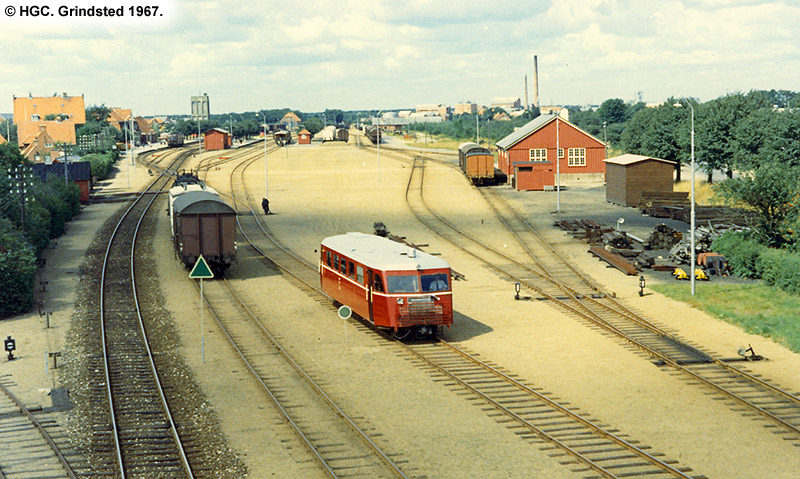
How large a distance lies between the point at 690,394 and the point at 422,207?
44439 millimetres

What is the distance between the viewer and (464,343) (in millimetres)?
26844

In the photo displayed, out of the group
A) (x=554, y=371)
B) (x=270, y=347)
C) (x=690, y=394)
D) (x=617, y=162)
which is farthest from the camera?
(x=617, y=162)

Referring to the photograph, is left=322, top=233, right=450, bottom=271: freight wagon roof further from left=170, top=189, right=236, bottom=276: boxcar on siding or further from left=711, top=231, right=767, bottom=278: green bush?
left=711, top=231, right=767, bottom=278: green bush

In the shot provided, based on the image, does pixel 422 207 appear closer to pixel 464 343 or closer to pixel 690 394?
pixel 464 343

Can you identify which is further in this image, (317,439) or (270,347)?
(270,347)

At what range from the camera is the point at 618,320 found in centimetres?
2958

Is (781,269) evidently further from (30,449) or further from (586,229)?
(30,449)

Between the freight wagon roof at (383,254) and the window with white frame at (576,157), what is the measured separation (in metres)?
52.1

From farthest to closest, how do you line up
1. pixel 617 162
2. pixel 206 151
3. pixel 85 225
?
pixel 206 151
pixel 617 162
pixel 85 225

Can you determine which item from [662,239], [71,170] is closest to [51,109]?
[71,170]

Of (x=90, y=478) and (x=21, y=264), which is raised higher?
(x=21, y=264)

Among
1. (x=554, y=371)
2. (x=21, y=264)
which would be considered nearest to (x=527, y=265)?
(x=554, y=371)

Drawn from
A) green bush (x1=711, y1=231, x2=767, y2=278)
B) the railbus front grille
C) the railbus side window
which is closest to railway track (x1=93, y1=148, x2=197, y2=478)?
the railbus side window

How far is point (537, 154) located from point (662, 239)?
3608 centimetres
